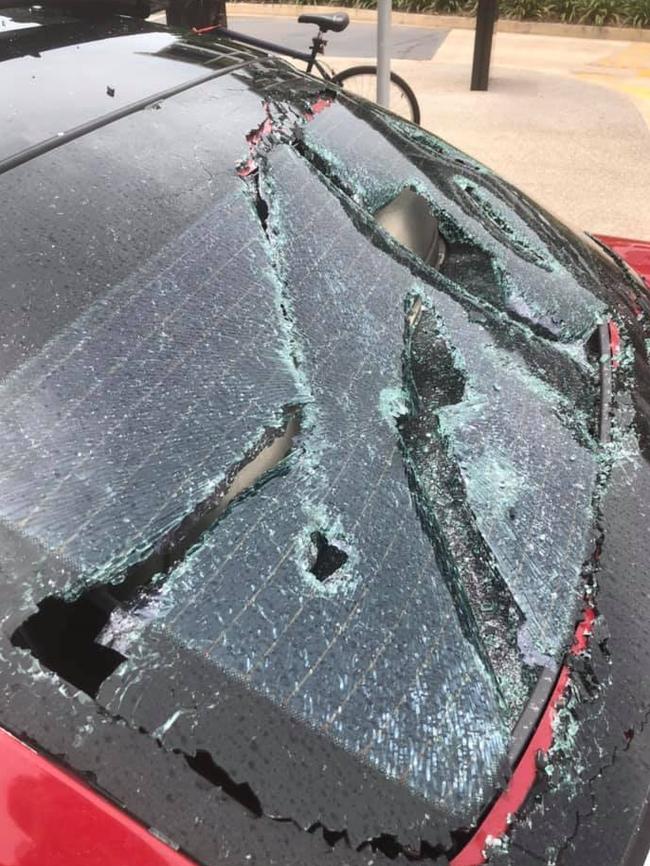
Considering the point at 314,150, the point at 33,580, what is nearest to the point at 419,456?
the point at 33,580

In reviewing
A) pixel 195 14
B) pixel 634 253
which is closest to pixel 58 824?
pixel 634 253

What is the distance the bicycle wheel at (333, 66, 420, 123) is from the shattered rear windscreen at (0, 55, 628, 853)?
4.69 meters

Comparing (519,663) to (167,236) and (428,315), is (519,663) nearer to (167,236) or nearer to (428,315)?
(428,315)

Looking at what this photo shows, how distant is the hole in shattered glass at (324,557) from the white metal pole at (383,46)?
13.8ft

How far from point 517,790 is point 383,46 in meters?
4.51

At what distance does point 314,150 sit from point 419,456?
90 cm

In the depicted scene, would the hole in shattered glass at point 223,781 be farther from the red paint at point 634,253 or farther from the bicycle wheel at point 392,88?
the bicycle wheel at point 392,88

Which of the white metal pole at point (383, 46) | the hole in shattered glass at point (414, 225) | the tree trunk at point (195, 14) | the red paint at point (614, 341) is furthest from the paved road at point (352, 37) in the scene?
the red paint at point (614, 341)

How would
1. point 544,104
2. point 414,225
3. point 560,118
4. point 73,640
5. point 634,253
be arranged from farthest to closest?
1. point 544,104
2. point 560,118
3. point 634,253
4. point 414,225
5. point 73,640

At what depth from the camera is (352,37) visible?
1055cm

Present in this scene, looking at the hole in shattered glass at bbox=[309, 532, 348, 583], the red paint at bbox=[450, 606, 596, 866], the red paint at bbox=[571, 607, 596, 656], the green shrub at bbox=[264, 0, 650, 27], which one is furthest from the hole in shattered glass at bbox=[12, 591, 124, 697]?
the green shrub at bbox=[264, 0, 650, 27]

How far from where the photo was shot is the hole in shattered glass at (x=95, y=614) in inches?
36.8

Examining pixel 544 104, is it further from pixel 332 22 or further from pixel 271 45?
pixel 271 45

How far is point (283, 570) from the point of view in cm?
104
